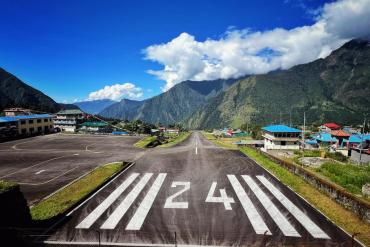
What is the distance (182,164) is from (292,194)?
15244 millimetres

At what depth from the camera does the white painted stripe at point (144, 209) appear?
12297 millimetres

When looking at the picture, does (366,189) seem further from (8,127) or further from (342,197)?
(8,127)

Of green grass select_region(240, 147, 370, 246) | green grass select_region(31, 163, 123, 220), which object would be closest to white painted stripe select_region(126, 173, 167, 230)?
green grass select_region(31, 163, 123, 220)

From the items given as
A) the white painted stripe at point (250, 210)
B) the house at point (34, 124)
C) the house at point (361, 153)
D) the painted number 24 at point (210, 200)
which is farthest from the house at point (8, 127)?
the house at point (361, 153)

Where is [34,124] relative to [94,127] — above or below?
A: above

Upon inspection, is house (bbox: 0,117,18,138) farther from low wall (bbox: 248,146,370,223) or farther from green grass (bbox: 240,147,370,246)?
low wall (bbox: 248,146,370,223)

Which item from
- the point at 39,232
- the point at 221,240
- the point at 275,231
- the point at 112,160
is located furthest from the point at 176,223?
the point at 112,160

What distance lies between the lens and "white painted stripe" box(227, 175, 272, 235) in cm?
1207

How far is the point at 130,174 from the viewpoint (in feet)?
73.9

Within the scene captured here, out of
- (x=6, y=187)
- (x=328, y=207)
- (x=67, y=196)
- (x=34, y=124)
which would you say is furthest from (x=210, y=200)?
(x=34, y=124)

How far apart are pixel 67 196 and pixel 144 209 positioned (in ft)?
29.3

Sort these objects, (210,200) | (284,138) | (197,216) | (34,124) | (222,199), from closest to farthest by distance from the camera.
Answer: (197,216) → (210,200) → (222,199) → (284,138) → (34,124)

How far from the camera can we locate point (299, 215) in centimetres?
1354

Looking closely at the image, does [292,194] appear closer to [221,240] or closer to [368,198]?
[368,198]
